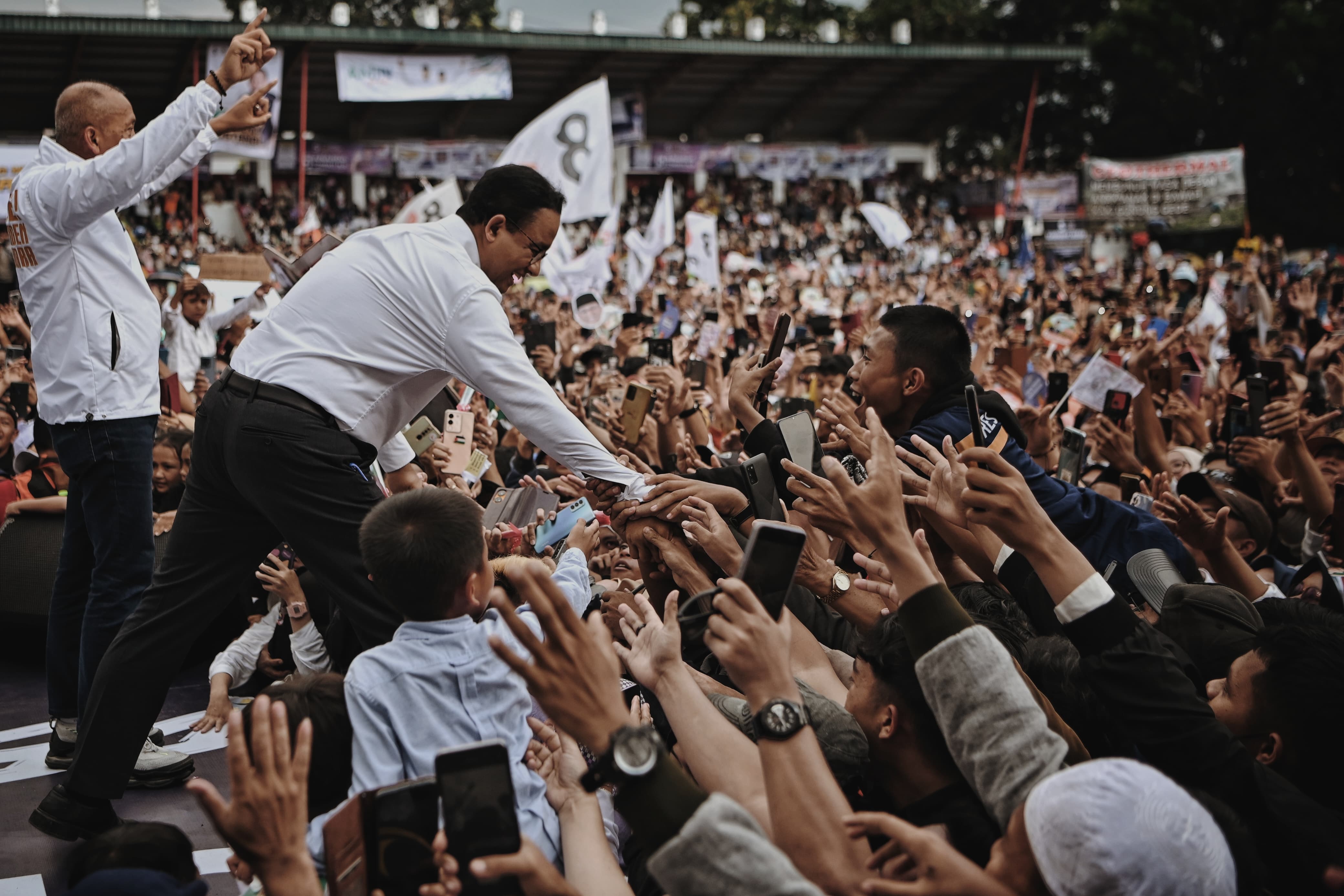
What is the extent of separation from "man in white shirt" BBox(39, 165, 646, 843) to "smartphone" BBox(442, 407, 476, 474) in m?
0.94

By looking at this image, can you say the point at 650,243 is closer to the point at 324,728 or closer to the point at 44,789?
the point at 44,789

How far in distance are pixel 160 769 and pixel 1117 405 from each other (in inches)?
164

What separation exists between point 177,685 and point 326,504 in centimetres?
244

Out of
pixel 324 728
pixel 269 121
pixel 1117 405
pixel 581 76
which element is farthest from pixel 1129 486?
pixel 581 76

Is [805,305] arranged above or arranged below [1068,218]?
below

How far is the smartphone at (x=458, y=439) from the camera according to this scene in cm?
420

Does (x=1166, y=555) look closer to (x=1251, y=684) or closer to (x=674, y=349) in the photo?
(x=1251, y=684)

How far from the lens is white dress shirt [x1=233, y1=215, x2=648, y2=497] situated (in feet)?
9.88

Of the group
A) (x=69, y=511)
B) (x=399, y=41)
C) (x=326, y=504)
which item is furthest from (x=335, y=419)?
(x=399, y=41)

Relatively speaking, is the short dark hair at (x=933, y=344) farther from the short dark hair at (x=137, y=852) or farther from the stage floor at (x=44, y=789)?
the short dark hair at (x=137, y=852)

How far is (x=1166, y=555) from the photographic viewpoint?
3357 millimetres

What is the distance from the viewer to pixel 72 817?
10.2 ft

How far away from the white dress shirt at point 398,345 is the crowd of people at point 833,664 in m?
0.07

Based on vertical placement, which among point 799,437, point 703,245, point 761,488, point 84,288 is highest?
point 703,245
